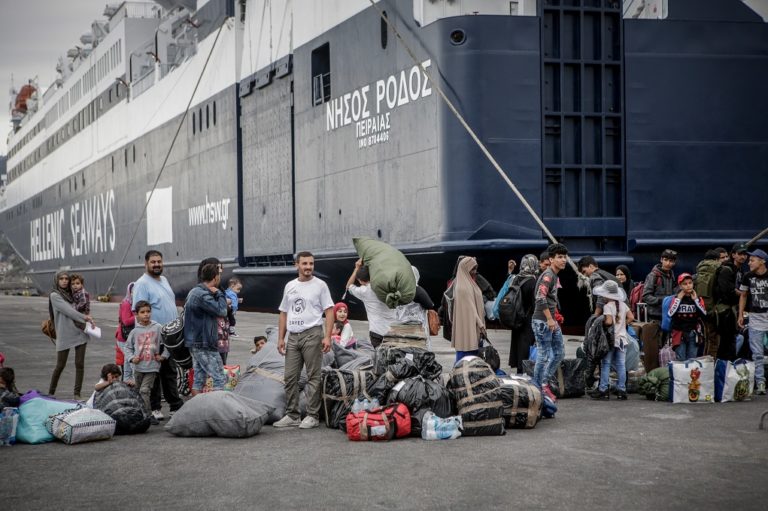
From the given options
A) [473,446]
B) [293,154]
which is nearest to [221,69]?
[293,154]

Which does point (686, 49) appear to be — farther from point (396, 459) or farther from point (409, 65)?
point (396, 459)

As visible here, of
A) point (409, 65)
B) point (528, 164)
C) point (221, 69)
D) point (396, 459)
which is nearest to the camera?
point (396, 459)

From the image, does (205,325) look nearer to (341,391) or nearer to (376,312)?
(341,391)

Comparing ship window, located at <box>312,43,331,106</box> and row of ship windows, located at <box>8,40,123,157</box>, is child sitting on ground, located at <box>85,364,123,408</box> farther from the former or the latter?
row of ship windows, located at <box>8,40,123,157</box>

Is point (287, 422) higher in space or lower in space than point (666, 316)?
lower

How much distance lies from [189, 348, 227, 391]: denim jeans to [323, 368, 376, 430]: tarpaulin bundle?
97cm

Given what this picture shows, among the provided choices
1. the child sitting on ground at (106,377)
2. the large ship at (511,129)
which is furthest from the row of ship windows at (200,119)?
the child sitting on ground at (106,377)

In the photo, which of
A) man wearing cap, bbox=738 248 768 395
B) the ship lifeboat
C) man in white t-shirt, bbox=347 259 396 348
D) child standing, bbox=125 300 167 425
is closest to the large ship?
man wearing cap, bbox=738 248 768 395

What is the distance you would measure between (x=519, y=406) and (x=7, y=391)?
3921 millimetres

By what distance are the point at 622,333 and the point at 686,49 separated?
6.85m

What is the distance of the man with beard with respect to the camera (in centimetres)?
823

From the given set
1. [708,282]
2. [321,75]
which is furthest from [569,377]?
[321,75]

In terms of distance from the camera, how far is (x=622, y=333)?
346 inches

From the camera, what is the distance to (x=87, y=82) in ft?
133
